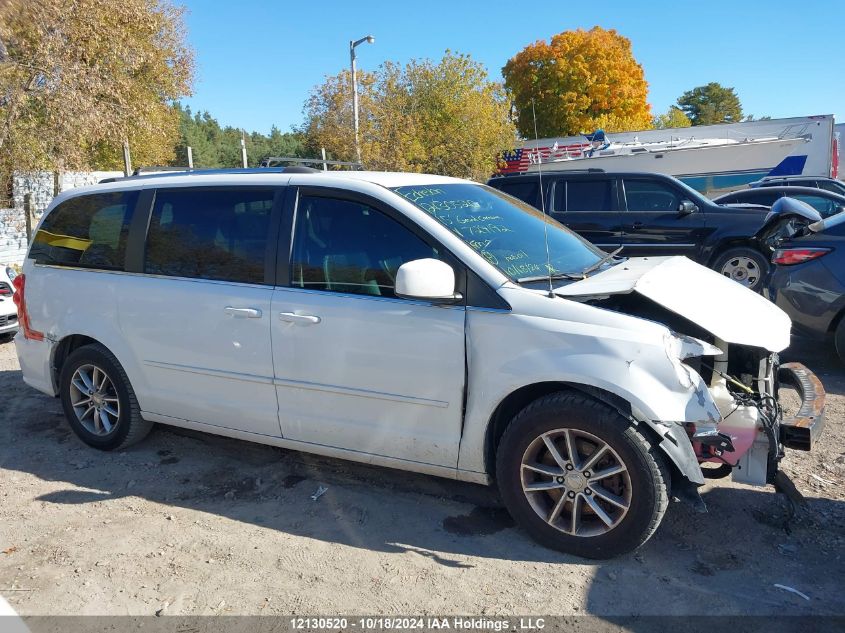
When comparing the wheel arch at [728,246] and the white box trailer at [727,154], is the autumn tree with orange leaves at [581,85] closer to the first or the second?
the white box trailer at [727,154]

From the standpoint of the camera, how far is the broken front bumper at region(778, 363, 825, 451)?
132 inches

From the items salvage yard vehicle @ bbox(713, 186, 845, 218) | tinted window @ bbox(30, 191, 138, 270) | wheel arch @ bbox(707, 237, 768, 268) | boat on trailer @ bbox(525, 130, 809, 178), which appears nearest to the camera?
tinted window @ bbox(30, 191, 138, 270)

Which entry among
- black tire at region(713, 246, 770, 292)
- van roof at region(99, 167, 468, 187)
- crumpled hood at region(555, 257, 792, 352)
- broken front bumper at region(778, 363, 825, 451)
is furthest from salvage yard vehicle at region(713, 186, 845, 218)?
van roof at region(99, 167, 468, 187)

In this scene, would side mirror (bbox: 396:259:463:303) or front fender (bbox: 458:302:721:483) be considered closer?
front fender (bbox: 458:302:721:483)

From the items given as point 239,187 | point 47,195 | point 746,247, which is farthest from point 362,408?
point 47,195

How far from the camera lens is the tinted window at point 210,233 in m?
4.02

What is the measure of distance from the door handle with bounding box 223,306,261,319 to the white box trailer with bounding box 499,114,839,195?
1820 centimetres

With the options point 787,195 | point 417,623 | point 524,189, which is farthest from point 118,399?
point 787,195

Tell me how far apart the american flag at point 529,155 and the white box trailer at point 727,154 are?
3 cm

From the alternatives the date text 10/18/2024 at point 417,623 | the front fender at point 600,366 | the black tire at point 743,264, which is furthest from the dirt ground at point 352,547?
the black tire at point 743,264

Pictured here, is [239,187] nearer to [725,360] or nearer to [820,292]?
[725,360]

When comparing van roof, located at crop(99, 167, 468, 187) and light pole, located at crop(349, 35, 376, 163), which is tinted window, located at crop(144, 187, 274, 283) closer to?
van roof, located at crop(99, 167, 468, 187)

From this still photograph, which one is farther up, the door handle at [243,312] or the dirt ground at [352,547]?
the door handle at [243,312]

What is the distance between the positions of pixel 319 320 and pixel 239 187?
1.08m
